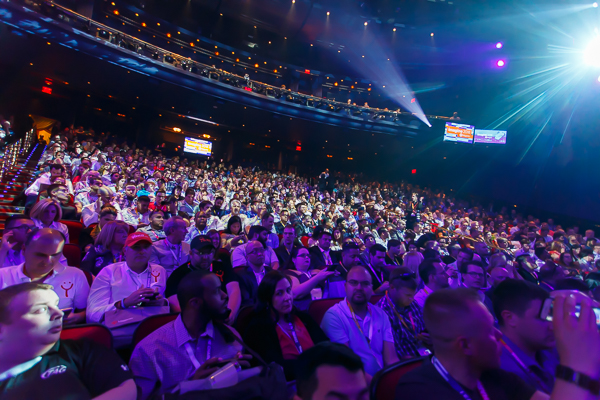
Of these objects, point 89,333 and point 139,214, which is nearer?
point 89,333

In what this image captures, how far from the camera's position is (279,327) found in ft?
6.08

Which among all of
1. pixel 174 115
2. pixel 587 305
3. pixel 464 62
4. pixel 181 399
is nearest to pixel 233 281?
pixel 181 399

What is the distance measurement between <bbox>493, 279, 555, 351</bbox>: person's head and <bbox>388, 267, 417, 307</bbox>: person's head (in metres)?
0.77

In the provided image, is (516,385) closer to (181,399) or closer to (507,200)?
(181,399)

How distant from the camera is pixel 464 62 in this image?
1546cm

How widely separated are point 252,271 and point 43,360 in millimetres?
1988

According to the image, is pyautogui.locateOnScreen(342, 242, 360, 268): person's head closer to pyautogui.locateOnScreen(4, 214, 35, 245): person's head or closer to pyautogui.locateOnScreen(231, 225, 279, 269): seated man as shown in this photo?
pyautogui.locateOnScreen(231, 225, 279, 269): seated man

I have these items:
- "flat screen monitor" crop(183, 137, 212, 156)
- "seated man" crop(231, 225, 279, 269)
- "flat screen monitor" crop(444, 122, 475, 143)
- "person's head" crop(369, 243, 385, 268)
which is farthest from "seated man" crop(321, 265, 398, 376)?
"flat screen monitor" crop(183, 137, 212, 156)

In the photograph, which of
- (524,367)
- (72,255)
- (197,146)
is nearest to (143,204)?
(72,255)

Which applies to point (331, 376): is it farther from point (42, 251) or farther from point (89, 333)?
point (42, 251)

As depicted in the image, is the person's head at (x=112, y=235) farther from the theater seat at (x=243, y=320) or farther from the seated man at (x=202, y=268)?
the theater seat at (x=243, y=320)

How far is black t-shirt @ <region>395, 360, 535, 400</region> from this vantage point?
39.8 inches

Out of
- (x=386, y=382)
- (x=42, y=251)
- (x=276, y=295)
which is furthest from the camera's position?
(x=276, y=295)

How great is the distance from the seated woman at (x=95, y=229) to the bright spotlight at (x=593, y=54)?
16.1m
